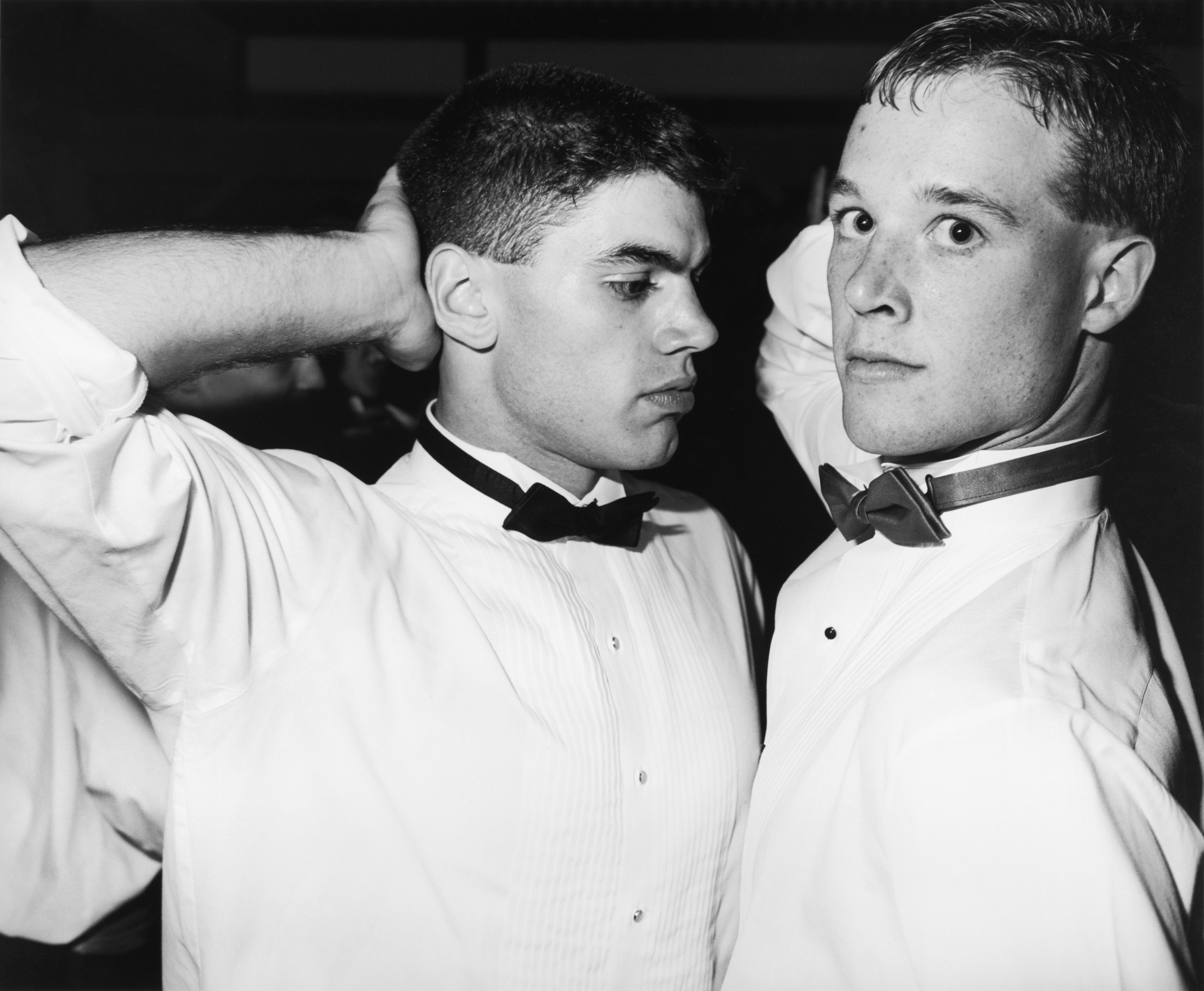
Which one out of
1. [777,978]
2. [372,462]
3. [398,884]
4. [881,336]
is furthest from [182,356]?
[372,462]

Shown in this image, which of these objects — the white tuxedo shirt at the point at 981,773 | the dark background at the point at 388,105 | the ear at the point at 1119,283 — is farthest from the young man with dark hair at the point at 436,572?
the dark background at the point at 388,105

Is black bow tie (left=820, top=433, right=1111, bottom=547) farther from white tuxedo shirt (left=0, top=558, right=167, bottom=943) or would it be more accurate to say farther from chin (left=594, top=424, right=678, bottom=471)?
white tuxedo shirt (left=0, top=558, right=167, bottom=943)

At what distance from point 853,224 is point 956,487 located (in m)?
0.44

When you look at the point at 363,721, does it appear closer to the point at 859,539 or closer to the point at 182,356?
the point at 182,356

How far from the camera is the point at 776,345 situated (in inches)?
97.5

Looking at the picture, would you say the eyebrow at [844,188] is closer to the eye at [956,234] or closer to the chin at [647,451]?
the eye at [956,234]

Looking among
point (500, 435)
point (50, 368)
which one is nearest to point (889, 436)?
point (500, 435)

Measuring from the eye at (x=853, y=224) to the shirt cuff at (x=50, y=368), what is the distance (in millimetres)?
1065

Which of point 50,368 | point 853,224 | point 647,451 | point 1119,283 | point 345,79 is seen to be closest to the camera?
point 50,368

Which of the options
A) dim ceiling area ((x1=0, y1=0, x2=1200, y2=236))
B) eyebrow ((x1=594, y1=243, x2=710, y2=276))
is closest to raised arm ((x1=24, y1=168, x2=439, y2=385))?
eyebrow ((x1=594, y1=243, x2=710, y2=276))

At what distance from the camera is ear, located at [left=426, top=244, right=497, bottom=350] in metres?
1.89

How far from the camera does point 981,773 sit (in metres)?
1.34

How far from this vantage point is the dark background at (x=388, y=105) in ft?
9.73

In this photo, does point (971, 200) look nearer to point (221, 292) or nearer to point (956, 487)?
point (956, 487)
